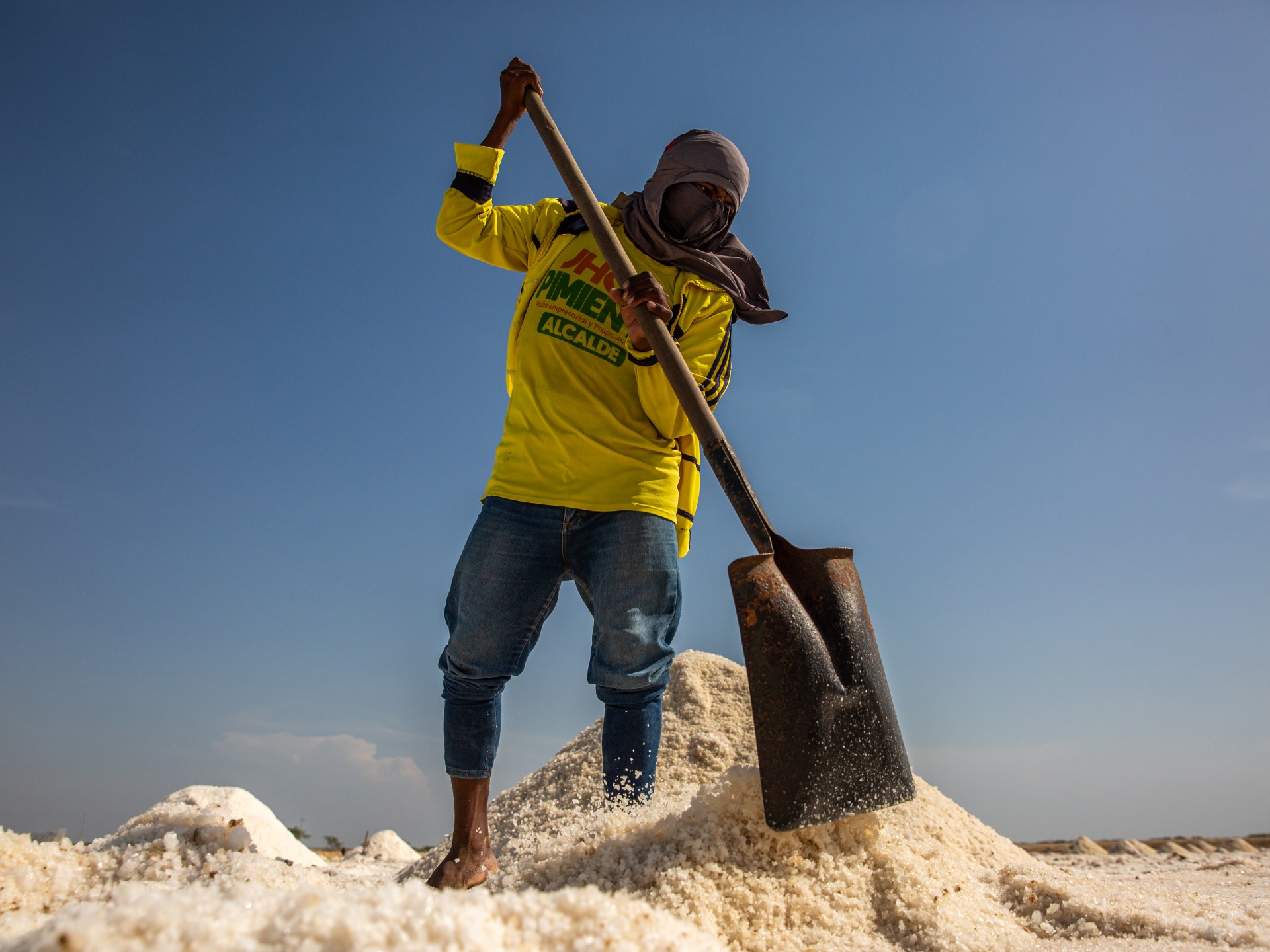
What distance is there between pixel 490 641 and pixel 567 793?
0.94 metres

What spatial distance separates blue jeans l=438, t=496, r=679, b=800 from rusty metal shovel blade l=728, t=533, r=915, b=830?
31cm

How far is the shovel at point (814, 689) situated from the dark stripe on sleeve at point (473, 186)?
1.38 m

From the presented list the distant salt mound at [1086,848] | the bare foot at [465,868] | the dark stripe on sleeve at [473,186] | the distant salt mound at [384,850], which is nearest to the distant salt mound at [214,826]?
the distant salt mound at [384,850]

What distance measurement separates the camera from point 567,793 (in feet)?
8.80

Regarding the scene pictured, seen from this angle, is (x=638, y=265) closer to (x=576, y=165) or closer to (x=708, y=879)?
(x=576, y=165)

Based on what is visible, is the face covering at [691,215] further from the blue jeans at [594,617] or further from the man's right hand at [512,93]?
the blue jeans at [594,617]

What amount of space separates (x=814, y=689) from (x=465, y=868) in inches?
38.0

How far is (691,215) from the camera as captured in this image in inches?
97.0

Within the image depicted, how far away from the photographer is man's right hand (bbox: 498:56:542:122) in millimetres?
2629

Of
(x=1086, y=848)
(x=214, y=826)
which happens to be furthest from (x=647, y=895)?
(x=1086, y=848)

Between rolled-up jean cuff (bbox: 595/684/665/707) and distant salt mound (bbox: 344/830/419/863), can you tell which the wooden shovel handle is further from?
distant salt mound (bbox: 344/830/419/863)

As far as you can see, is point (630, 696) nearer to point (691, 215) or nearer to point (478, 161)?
point (691, 215)

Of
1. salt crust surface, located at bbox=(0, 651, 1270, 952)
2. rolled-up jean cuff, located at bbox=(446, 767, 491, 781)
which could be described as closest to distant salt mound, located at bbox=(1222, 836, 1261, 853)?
salt crust surface, located at bbox=(0, 651, 1270, 952)

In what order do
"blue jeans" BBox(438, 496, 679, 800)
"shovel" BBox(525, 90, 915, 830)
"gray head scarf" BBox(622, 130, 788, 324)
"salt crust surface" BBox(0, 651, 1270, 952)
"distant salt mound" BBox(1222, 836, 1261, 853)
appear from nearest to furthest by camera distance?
"salt crust surface" BBox(0, 651, 1270, 952), "shovel" BBox(525, 90, 915, 830), "blue jeans" BBox(438, 496, 679, 800), "gray head scarf" BBox(622, 130, 788, 324), "distant salt mound" BBox(1222, 836, 1261, 853)
